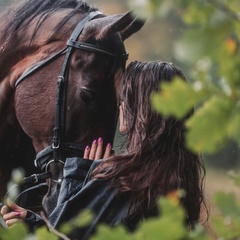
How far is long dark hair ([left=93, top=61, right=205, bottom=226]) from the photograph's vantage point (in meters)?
1.74

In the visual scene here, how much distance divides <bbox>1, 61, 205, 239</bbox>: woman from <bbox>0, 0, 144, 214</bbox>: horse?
0.56m

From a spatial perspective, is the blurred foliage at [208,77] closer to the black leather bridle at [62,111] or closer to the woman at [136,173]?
the woman at [136,173]

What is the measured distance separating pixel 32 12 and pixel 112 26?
0.45 m

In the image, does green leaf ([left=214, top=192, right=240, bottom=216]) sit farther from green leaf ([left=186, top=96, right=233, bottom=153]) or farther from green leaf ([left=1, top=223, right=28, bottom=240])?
green leaf ([left=1, top=223, right=28, bottom=240])

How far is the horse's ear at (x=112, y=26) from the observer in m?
2.45

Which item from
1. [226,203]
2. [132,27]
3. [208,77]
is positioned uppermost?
[208,77]

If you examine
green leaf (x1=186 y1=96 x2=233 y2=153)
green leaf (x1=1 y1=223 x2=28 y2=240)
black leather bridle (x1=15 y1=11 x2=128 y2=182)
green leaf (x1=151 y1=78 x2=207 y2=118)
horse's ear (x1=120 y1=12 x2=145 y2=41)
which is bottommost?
black leather bridle (x1=15 y1=11 x2=128 y2=182)

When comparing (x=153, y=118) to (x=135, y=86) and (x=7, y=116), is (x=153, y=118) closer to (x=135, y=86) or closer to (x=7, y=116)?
(x=135, y=86)

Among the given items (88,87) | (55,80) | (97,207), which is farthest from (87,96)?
(97,207)

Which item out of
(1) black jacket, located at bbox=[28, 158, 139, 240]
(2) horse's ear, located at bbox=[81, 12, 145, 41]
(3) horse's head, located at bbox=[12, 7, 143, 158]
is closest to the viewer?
(1) black jacket, located at bbox=[28, 158, 139, 240]

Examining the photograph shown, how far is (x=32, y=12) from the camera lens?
273 centimetres

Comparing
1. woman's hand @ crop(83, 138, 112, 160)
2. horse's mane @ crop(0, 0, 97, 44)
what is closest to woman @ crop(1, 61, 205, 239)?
woman's hand @ crop(83, 138, 112, 160)

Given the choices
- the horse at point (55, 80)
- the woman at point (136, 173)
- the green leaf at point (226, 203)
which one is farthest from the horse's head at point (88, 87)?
the green leaf at point (226, 203)

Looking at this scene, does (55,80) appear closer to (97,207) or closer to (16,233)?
(97,207)
